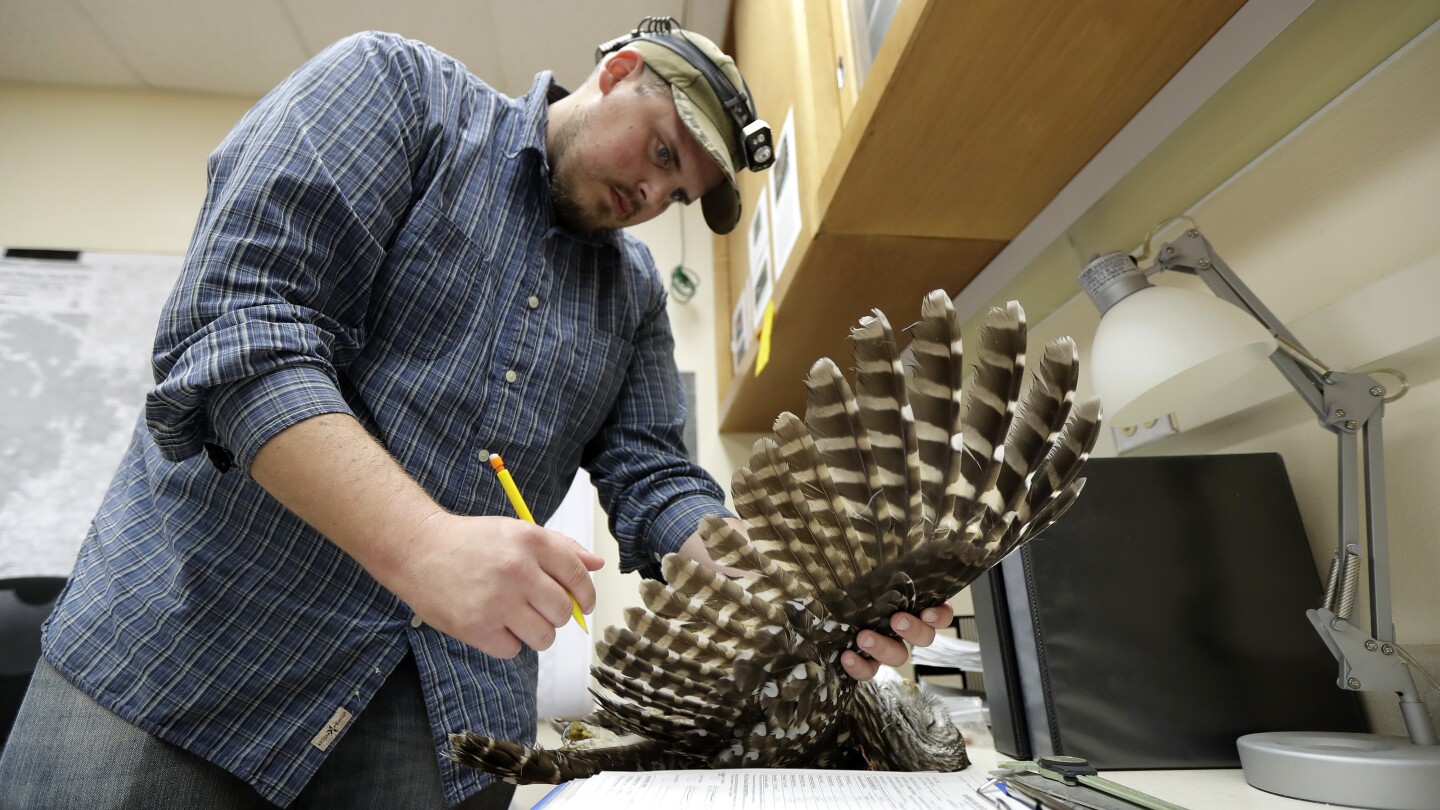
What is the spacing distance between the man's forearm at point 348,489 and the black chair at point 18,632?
3.64 ft

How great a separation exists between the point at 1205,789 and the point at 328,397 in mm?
816

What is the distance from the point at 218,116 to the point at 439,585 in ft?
8.88

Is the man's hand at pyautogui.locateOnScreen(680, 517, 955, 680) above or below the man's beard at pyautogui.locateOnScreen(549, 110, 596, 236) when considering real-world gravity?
below

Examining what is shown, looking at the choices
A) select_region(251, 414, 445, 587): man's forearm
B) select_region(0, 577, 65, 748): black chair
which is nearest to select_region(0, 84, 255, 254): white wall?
select_region(0, 577, 65, 748): black chair

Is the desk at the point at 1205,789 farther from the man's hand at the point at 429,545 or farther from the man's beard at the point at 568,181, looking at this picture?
the man's beard at the point at 568,181

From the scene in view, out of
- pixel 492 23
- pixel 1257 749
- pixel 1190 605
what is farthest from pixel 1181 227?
pixel 492 23

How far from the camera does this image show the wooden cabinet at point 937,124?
0.77 m

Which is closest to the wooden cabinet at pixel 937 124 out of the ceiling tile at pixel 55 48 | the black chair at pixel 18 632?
the black chair at pixel 18 632

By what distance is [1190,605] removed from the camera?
0.80 m

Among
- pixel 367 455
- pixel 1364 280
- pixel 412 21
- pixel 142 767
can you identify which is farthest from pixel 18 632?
pixel 1364 280

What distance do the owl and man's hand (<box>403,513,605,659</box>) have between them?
8cm

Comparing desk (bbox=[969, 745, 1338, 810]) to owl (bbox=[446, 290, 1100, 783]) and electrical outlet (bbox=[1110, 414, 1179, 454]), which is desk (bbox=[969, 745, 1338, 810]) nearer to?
owl (bbox=[446, 290, 1100, 783])

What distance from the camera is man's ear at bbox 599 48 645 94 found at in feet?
3.48

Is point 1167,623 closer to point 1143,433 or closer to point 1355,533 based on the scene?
point 1355,533
